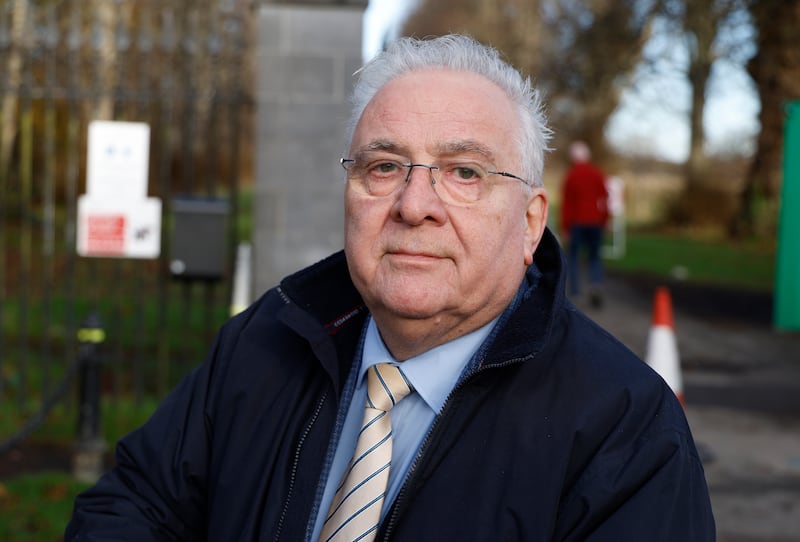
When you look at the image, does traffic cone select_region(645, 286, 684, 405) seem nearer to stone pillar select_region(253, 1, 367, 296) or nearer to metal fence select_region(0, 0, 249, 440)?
stone pillar select_region(253, 1, 367, 296)

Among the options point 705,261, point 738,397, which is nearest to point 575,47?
point 705,261

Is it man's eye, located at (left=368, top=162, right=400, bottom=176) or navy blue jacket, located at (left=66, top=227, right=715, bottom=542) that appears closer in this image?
navy blue jacket, located at (left=66, top=227, right=715, bottom=542)

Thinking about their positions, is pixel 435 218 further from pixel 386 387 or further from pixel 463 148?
pixel 386 387

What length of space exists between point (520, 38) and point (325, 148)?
31116 millimetres

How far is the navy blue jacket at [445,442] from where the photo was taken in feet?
6.54

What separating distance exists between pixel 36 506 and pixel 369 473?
3.83 m

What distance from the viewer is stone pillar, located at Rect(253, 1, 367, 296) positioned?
698cm

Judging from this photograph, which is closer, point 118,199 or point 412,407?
point 412,407

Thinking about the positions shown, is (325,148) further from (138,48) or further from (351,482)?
(351,482)

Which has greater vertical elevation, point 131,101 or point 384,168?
point 131,101

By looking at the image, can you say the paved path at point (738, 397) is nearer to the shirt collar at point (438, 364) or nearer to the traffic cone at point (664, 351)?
the traffic cone at point (664, 351)

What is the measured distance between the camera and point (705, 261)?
21875 mm

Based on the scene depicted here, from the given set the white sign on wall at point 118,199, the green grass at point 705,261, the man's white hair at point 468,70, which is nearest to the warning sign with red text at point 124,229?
the white sign on wall at point 118,199

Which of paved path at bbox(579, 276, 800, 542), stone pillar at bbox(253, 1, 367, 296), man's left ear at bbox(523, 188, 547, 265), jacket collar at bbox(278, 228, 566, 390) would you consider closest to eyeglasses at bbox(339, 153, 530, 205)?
man's left ear at bbox(523, 188, 547, 265)
